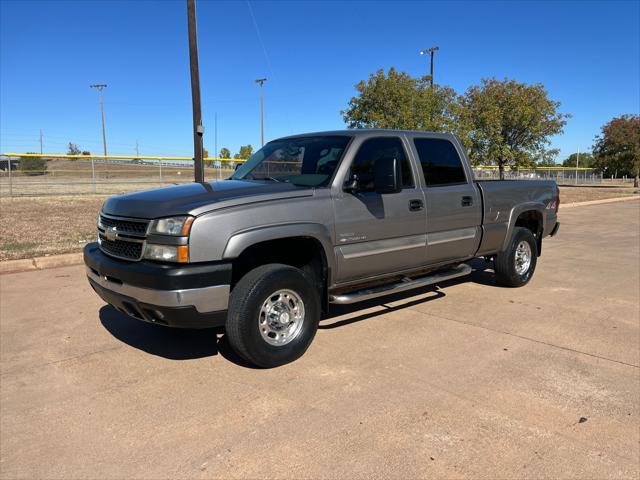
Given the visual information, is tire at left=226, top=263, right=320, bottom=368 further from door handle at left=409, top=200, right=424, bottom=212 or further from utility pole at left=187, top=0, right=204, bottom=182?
utility pole at left=187, top=0, right=204, bottom=182

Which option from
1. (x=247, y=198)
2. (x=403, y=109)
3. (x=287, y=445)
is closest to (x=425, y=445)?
(x=287, y=445)

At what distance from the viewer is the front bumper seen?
348cm

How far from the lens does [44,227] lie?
10.9 meters

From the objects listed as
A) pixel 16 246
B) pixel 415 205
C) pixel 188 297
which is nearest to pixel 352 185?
pixel 415 205

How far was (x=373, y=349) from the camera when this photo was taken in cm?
442

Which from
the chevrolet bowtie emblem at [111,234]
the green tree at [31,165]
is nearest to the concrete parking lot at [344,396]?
the chevrolet bowtie emblem at [111,234]

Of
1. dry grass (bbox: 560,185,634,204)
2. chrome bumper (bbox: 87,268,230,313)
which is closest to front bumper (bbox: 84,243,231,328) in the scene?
chrome bumper (bbox: 87,268,230,313)

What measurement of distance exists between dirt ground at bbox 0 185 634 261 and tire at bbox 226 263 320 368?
5668 mm

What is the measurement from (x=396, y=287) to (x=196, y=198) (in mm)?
2086

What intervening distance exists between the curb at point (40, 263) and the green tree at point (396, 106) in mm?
16524

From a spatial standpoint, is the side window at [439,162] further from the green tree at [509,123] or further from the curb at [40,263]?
the green tree at [509,123]

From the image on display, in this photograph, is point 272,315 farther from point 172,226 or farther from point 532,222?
point 532,222

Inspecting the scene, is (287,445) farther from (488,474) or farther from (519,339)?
(519,339)

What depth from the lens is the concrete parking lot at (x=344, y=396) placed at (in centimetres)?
278
